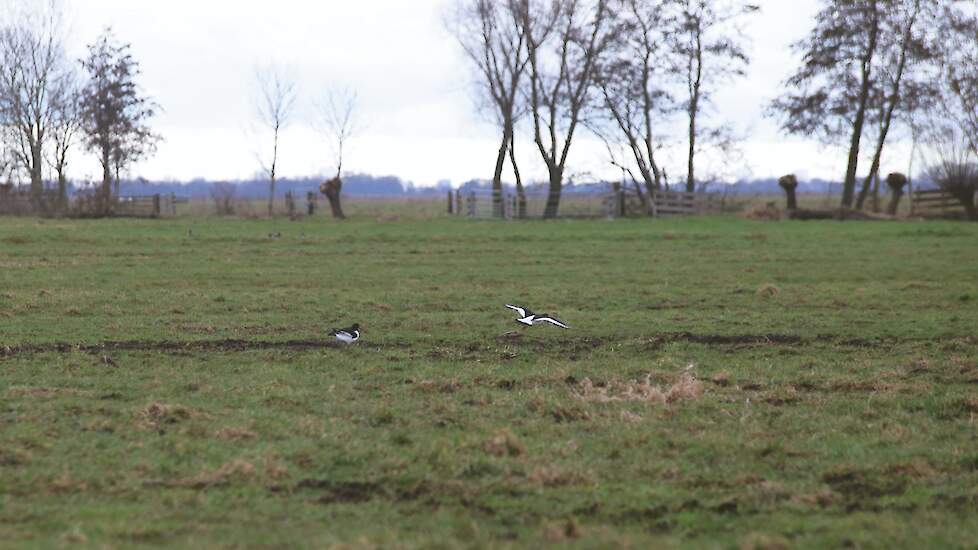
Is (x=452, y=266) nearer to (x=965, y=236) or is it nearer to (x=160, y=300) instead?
(x=160, y=300)

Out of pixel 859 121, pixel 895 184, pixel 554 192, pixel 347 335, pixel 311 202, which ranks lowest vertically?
pixel 347 335

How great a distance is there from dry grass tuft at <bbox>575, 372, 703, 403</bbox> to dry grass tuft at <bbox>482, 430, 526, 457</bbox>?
1636mm

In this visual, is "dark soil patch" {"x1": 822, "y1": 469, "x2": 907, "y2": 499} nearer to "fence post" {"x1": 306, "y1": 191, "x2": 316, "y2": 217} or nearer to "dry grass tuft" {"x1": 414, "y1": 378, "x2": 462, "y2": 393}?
"dry grass tuft" {"x1": 414, "y1": 378, "x2": 462, "y2": 393}

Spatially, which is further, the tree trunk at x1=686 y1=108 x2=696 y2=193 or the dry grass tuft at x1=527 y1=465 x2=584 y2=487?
the tree trunk at x1=686 y1=108 x2=696 y2=193

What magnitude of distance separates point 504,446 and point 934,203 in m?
45.7

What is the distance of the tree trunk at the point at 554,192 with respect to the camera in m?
49.8

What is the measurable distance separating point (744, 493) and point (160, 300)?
11.4 metres

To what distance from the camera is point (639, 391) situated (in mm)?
9062

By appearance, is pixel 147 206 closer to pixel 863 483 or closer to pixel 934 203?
pixel 934 203

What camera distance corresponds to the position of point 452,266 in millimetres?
21719

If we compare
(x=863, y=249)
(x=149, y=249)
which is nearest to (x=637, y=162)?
(x=863, y=249)

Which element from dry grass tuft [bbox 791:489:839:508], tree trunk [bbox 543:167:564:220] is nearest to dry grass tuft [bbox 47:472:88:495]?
dry grass tuft [bbox 791:489:839:508]

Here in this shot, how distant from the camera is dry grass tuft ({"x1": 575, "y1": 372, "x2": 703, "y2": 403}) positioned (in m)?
8.73

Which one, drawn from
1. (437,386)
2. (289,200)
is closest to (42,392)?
(437,386)
